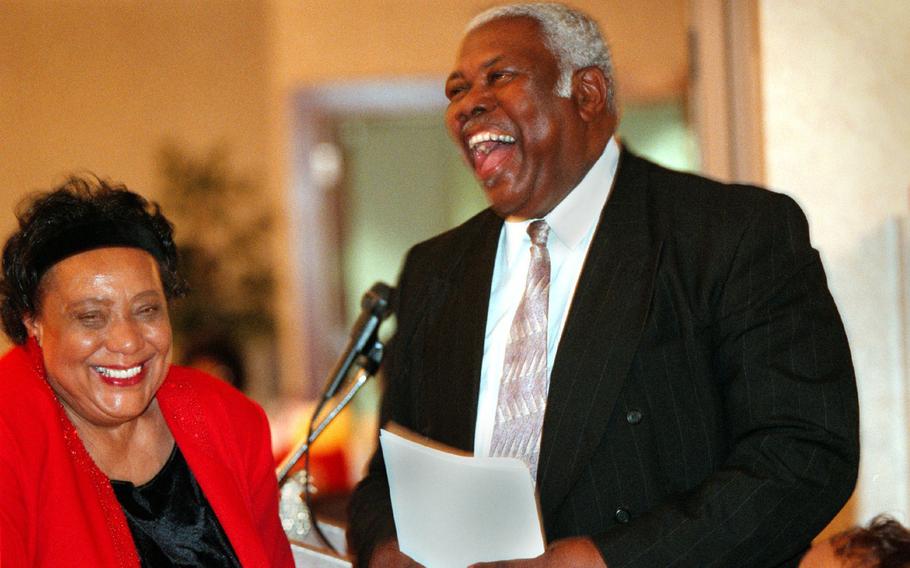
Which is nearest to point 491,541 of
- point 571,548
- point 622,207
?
point 571,548

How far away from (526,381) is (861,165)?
1394mm

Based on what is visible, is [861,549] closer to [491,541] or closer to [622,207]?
[491,541]

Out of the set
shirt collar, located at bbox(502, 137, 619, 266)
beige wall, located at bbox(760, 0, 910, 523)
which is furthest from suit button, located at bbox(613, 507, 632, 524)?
beige wall, located at bbox(760, 0, 910, 523)

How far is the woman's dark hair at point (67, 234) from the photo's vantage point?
2.01 m

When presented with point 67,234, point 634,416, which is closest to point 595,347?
point 634,416

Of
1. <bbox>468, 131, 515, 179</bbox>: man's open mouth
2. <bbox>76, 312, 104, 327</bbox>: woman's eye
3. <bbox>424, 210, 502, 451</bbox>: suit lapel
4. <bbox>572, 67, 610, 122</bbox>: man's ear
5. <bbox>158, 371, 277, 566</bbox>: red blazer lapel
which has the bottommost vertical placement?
<bbox>158, 371, 277, 566</bbox>: red blazer lapel

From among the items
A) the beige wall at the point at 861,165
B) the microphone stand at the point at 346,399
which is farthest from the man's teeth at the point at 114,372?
the beige wall at the point at 861,165

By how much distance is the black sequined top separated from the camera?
2027 mm

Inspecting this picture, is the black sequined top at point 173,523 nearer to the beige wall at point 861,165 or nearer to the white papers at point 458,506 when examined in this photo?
the white papers at point 458,506

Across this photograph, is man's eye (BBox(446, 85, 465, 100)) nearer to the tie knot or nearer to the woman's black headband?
the tie knot

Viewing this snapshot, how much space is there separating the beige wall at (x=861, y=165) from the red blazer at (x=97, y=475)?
1608 millimetres

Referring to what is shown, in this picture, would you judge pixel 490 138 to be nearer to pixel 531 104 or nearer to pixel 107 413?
pixel 531 104

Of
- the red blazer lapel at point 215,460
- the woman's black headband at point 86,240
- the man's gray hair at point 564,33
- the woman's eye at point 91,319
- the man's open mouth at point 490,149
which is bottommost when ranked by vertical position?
the red blazer lapel at point 215,460

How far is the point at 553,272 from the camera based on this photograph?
6.95 feet
